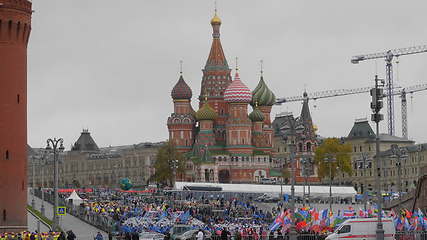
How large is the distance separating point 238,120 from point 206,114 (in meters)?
5.18

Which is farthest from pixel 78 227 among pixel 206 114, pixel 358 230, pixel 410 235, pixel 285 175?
pixel 285 175

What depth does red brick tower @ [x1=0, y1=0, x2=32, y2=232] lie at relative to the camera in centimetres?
7475

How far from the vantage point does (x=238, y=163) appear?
6329 inches

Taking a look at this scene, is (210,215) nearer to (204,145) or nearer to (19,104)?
(19,104)

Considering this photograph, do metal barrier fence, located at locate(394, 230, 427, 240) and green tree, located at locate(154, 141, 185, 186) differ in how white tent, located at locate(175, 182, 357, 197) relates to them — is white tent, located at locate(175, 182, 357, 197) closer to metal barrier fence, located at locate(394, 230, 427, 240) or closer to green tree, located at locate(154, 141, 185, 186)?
green tree, located at locate(154, 141, 185, 186)

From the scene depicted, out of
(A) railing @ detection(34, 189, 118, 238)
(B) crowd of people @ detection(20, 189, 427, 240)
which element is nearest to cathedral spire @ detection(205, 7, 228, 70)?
(B) crowd of people @ detection(20, 189, 427, 240)

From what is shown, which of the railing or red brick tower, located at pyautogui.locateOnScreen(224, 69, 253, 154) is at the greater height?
red brick tower, located at pyautogui.locateOnScreen(224, 69, 253, 154)

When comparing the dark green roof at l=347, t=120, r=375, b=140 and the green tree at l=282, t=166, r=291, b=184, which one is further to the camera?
the dark green roof at l=347, t=120, r=375, b=140

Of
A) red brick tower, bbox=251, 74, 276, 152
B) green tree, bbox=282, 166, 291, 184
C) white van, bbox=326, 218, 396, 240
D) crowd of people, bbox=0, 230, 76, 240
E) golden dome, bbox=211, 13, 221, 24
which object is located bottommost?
crowd of people, bbox=0, 230, 76, 240

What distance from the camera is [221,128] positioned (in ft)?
546

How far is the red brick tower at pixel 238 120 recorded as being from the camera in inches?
6329

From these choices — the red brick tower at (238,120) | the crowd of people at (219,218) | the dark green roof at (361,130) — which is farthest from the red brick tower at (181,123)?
the crowd of people at (219,218)

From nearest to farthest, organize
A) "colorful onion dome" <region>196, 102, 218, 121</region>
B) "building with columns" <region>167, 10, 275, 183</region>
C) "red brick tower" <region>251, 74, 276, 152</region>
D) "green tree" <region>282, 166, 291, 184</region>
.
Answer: "building with columns" <region>167, 10, 275, 183</region> < "colorful onion dome" <region>196, 102, 218, 121</region> < "green tree" <region>282, 166, 291, 184</region> < "red brick tower" <region>251, 74, 276, 152</region>

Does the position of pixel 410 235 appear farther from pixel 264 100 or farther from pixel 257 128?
pixel 264 100
